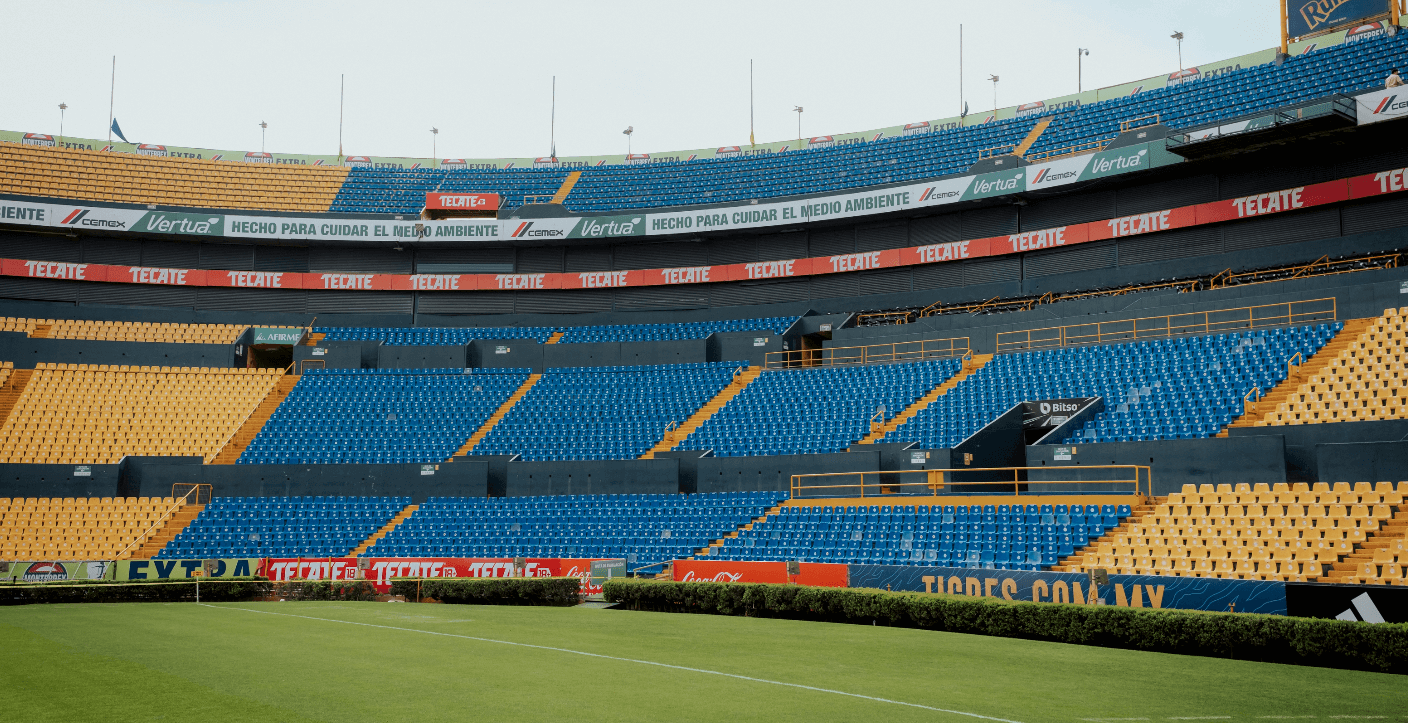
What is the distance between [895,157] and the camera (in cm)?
4566

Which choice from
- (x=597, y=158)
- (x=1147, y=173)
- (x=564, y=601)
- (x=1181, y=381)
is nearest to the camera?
(x=564, y=601)

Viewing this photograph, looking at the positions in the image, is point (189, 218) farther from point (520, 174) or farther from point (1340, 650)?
point (1340, 650)

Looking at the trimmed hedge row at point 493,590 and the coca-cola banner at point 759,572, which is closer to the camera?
the coca-cola banner at point 759,572

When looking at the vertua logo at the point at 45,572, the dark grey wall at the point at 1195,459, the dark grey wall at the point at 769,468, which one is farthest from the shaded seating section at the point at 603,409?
the dark grey wall at the point at 1195,459

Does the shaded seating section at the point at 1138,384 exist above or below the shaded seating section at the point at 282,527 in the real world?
above

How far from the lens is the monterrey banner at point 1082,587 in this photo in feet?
53.0

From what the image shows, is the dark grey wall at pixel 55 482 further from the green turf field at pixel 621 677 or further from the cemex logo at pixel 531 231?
the cemex logo at pixel 531 231

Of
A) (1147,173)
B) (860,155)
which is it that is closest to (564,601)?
(1147,173)

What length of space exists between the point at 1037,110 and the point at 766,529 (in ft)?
92.3

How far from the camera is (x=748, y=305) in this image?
4497cm

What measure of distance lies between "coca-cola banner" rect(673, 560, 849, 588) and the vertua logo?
17.4 meters

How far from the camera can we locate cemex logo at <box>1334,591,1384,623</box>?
560 inches

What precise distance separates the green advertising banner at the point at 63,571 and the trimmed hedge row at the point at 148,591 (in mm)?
1505

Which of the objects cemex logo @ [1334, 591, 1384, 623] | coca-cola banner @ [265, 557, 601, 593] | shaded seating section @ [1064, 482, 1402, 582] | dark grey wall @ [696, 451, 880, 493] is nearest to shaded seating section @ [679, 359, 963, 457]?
dark grey wall @ [696, 451, 880, 493]
